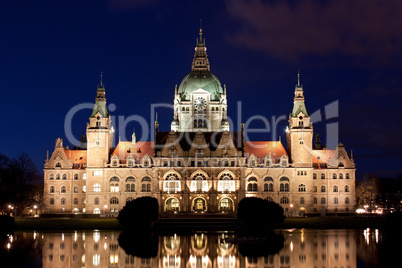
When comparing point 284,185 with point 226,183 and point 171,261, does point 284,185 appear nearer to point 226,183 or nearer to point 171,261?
point 226,183

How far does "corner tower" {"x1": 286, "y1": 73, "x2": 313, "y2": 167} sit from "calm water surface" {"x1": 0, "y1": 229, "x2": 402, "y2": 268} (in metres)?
43.5

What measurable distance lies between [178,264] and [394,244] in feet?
69.5

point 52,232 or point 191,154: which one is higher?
point 191,154

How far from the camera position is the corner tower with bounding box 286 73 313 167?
103 meters

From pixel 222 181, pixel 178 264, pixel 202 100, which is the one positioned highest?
pixel 202 100

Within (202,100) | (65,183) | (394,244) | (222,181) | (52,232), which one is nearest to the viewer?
(394,244)

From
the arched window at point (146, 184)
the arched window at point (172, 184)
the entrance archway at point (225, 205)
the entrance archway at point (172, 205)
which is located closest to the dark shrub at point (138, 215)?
the entrance archway at point (172, 205)

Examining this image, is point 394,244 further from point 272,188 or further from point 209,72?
point 209,72

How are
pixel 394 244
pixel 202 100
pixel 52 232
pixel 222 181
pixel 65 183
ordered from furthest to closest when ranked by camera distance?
1. pixel 202 100
2. pixel 65 183
3. pixel 222 181
4. pixel 52 232
5. pixel 394 244

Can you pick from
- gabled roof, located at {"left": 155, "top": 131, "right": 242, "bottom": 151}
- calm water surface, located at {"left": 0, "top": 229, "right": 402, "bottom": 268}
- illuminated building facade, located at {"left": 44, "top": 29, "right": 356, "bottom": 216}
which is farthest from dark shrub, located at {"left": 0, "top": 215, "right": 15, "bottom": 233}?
gabled roof, located at {"left": 155, "top": 131, "right": 242, "bottom": 151}

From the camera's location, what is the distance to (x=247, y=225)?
69.3 metres

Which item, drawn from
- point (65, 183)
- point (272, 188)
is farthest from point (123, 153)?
point (272, 188)

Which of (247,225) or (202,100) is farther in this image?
(202,100)

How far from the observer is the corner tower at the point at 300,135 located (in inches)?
4067
